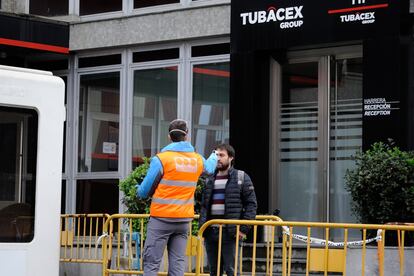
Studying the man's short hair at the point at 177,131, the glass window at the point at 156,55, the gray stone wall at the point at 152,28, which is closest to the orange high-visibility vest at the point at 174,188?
the man's short hair at the point at 177,131

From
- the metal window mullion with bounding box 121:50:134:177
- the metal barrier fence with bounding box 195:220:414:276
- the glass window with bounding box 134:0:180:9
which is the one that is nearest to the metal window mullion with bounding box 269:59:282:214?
the glass window with bounding box 134:0:180:9

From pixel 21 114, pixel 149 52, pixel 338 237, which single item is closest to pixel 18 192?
pixel 21 114

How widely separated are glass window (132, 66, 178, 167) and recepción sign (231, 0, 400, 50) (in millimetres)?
1972

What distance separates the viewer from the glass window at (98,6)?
16562mm

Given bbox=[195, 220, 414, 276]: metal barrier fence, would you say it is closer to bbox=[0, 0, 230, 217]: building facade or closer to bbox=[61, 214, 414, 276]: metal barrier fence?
bbox=[61, 214, 414, 276]: metal barrier fence

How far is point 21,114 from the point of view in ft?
26.9

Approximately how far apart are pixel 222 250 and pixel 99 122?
7652 mm

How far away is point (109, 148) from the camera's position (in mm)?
16562

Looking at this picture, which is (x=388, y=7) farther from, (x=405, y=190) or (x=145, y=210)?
(x=145, y=210)

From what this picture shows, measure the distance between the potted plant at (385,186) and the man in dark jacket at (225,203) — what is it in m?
2.47

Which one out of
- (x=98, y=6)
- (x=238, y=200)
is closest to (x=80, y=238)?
(x=238, y=200)

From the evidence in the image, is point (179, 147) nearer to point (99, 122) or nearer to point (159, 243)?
point (159, 243)

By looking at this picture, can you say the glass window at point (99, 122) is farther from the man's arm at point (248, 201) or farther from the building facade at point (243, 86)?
the man's arm at point (248, 201)

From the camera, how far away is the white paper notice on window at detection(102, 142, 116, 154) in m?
16.5
